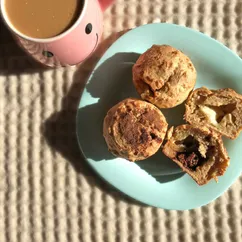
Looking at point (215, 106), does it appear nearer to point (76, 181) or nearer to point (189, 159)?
point (189, 159)

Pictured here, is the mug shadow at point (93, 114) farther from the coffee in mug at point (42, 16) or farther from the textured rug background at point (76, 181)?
the coffee in mug at point (42, 16)

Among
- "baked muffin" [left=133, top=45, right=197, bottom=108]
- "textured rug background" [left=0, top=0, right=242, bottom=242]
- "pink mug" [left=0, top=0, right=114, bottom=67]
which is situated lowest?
"textured rug background" [left=0, top=0, right=242, bottom=242]

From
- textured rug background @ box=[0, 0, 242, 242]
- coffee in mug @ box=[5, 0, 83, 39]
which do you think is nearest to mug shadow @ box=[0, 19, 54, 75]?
textured rug background @ box=[0, 0, 242, 242]

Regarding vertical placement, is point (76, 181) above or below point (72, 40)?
below

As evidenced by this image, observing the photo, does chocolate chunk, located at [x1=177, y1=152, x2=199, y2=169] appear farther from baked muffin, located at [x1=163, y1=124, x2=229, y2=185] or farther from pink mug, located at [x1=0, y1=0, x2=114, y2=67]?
pink mug, located at [x1=0, y1=0, x2=114, y2=67]

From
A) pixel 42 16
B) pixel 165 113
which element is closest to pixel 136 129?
pixel 165 113

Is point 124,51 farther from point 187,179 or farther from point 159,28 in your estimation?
point 187,179

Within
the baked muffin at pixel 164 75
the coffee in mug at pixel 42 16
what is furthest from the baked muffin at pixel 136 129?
the coffee in mug at pixel 42 16
